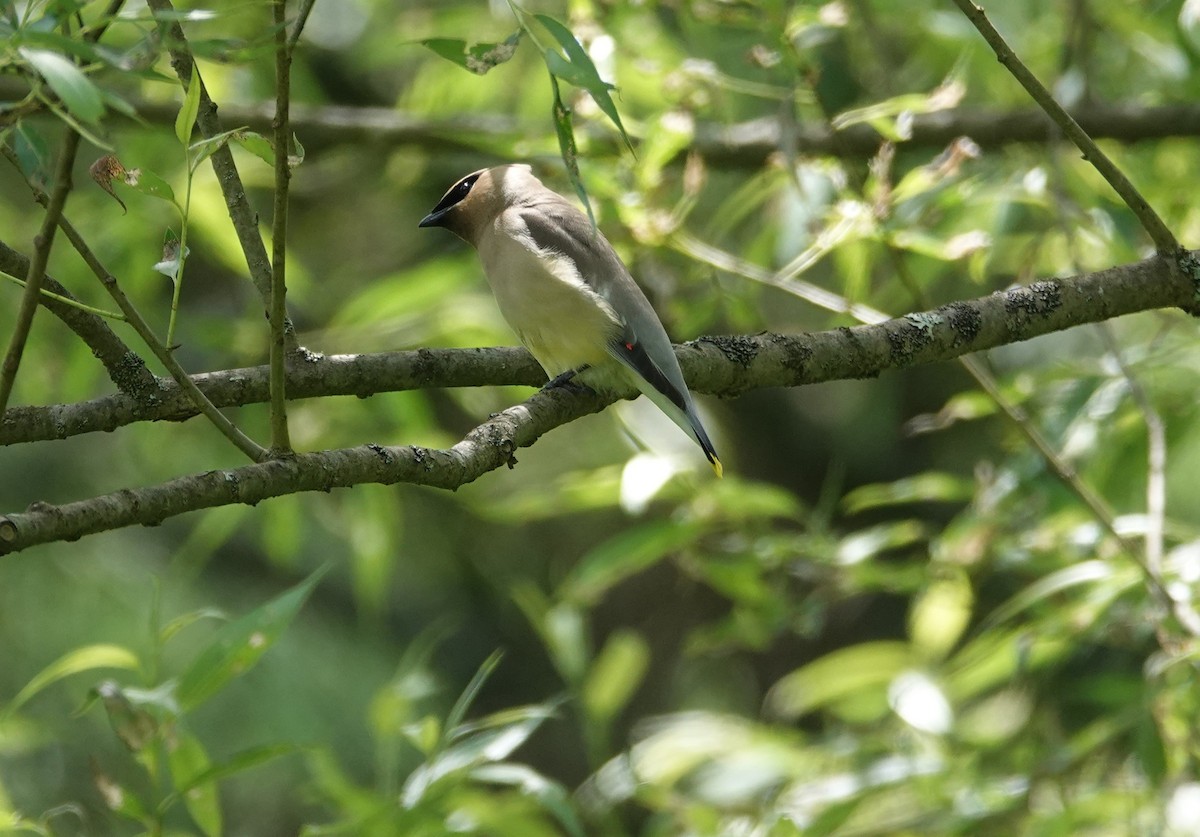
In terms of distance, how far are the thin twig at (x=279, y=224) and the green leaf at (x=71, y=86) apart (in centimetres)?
34

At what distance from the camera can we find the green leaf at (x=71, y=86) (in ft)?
4.69

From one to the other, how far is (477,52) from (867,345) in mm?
1270

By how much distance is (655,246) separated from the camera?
4316mm

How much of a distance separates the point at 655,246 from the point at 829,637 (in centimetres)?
415

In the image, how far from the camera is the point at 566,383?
10.6ft

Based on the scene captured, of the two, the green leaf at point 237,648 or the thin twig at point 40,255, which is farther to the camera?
the green leaf at point 237,648

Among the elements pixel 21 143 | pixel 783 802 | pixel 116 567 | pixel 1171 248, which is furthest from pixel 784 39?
pixel 116 567

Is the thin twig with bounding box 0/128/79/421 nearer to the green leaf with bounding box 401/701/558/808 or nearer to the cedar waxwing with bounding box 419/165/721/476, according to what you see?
the cedar waxwing with bounding box 419/165/721/476

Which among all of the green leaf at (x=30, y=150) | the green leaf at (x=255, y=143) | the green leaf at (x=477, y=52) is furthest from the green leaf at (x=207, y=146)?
the green leaf at (x=477, y=52)

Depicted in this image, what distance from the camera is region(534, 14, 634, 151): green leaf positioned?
5.97 ft

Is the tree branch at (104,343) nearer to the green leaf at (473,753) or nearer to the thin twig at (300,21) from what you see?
the thin twig at (300,21)

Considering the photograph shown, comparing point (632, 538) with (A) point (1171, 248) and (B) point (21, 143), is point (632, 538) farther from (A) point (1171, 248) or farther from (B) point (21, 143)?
(B) point (21, 143)

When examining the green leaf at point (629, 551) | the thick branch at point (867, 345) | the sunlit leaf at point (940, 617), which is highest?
the thick branch at point (867, 345)

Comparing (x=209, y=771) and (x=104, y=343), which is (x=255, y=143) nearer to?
(x=104, y=343)
